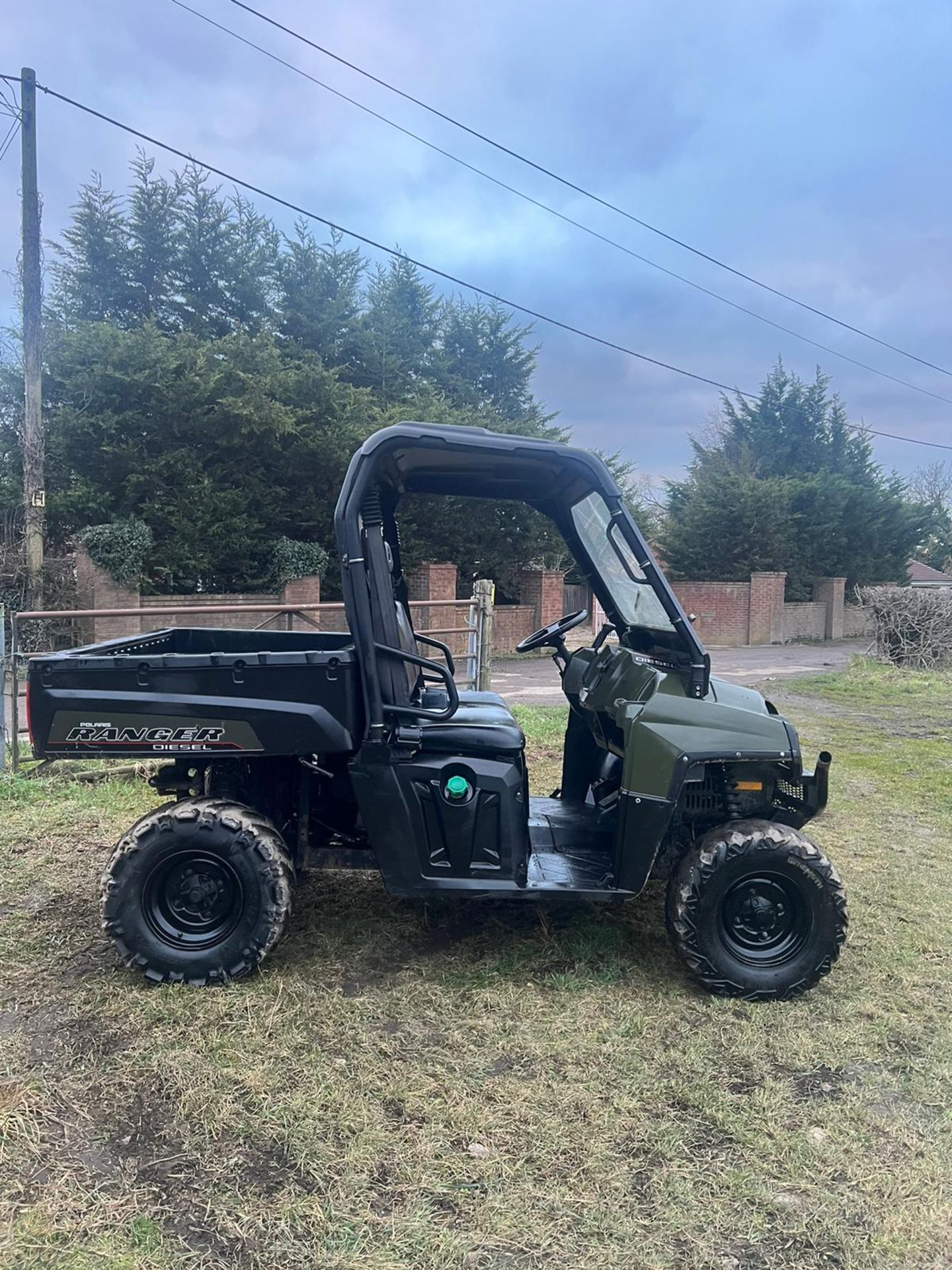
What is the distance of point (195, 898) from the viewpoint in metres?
3.32

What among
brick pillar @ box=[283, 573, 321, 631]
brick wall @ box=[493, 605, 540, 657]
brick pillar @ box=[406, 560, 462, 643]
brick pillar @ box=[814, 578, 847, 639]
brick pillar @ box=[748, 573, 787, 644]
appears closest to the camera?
brick pillar @ box=[283, 573, 321, 631]

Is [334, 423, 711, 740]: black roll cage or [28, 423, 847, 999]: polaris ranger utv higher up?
[334, 423, 711, 740]: black roll cage

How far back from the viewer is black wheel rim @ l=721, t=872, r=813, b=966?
3283 mm

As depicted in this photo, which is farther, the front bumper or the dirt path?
the dirt path

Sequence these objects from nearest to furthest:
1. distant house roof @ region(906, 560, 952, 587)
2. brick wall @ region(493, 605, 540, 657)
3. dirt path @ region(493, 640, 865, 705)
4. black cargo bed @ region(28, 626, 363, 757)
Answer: black cargo bed @ region(28, 626, 363, 757) → dirt path @ region(493, 640, 865, 705) → brick wall @ region(493, 605, 540, 657) → distant house roof @ region(906, 560, 952, 587)

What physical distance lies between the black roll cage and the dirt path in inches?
259

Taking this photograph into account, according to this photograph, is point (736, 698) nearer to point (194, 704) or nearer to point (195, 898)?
point (194, 704)

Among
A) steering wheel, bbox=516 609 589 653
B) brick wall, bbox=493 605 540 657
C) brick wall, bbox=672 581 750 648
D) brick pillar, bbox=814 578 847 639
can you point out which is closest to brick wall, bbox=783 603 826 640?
brick pillar, bbox=814 578 847 639

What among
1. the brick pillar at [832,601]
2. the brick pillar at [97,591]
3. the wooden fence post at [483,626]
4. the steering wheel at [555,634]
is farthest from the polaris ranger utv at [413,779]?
the brick pillar at [832,601]

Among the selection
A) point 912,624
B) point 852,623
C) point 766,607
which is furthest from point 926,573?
point 912,624

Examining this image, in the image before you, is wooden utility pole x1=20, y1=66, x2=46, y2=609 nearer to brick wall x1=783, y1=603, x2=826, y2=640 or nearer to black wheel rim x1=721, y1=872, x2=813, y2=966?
black wheel rim x1=721, y1=872, x2=813, y2=966

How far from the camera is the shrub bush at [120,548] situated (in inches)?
519

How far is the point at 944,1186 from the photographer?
2283 millimetres

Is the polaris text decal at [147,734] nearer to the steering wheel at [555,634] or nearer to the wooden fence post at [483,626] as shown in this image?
the steering wheel at [555,634]
